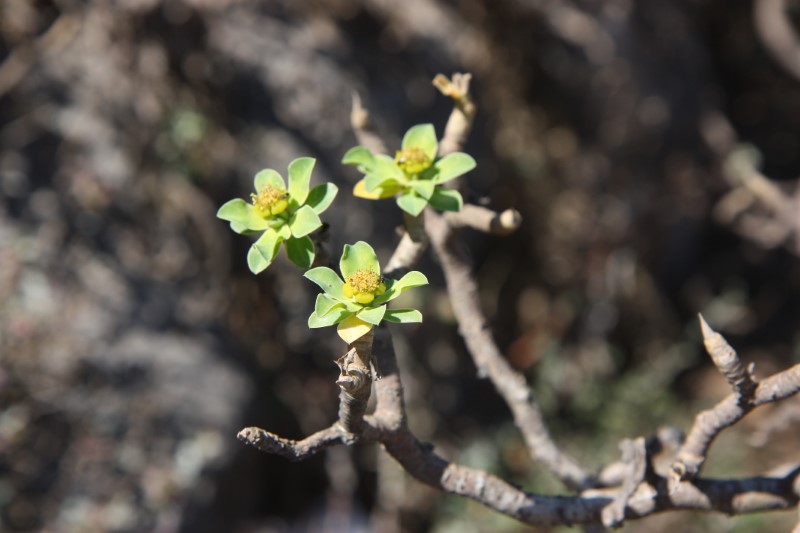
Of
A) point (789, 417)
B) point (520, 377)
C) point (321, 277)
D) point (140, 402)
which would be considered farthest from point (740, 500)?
point (140, 402)

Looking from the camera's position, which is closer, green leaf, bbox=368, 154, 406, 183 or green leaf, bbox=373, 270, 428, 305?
green leaf, bbox=373, 270, 428, 305

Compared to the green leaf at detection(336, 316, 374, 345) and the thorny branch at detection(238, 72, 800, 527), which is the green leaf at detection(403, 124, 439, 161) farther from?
the green leaf at detection(336, 316, 374, 345)

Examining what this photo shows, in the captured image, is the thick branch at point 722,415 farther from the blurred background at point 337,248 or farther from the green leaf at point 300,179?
the blurred background at point 337,248

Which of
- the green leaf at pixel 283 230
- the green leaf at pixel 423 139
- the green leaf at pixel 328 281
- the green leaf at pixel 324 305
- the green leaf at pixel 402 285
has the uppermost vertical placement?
the green leaf at pixel 423 139

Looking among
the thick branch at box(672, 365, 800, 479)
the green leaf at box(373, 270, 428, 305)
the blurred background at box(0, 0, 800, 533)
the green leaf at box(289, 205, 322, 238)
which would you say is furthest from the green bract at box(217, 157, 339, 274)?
the blurred background at box(0, 0, 800, 533)

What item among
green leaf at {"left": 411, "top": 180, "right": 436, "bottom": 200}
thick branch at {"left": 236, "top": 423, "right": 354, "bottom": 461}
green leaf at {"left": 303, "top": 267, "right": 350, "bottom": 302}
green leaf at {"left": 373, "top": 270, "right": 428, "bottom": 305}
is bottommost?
thick branch at {"left": 236, "top": 423, "right": 354, "bottom": 461}

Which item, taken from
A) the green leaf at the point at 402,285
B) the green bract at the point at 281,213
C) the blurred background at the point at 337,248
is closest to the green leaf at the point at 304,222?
the green bract at the point at 281,213

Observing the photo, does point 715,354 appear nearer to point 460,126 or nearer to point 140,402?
point 460,126

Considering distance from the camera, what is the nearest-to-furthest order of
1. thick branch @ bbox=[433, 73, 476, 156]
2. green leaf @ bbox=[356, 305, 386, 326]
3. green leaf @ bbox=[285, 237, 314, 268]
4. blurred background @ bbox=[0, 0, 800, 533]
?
green leaf @ bbox=[356, 305, 386, 326]
green leaf @ bbox=[285, 237, 314, 268]
thick branch @ bbox=[433, 73, 476, 156]
blurred background @ bbox=[0, 0, 800, 533]
